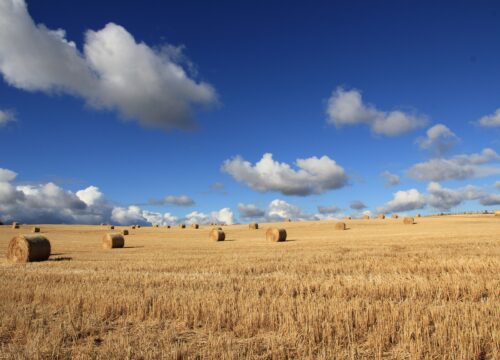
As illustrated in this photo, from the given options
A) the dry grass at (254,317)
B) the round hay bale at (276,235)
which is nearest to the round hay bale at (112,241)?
the round hay bale at (276,235)

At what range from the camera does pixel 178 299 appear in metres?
8.88

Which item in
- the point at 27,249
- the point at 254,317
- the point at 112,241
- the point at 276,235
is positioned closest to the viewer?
the point at 254,317

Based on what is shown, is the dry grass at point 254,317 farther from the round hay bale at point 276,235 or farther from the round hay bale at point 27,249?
the round hay bale at point 276,235

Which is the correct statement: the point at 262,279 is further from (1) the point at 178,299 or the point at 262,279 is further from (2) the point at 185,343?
(2) the point at 185,343

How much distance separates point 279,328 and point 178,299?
2.82 meters

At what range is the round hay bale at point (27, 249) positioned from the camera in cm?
2044

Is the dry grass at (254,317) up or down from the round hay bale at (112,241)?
down

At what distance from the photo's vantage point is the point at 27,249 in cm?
2036

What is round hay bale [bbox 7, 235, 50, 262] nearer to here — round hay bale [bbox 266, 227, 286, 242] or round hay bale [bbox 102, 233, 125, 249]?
round hay bale [bbox 102, 233, 125, 249]

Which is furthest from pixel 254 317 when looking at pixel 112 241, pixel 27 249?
pixel 112 241

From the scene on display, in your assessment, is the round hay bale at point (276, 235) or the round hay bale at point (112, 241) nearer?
the round hay bale at point (112, 241)

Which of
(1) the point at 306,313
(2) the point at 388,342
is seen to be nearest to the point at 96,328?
(1) the point at 306,313

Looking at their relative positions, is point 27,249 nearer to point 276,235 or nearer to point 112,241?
point 112,241

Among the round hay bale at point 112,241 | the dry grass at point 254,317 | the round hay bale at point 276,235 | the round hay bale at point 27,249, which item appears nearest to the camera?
the dry grass at point 254,317
